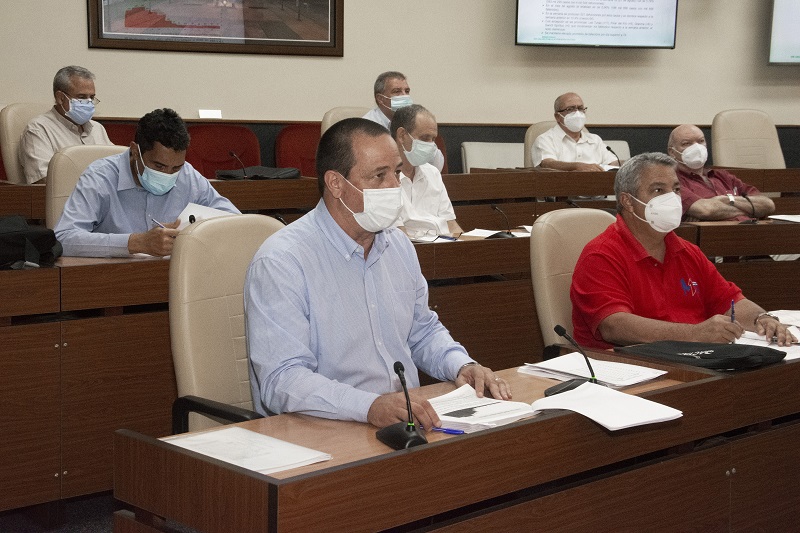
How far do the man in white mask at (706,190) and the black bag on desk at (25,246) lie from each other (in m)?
3.33

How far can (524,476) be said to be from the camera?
6.42ft

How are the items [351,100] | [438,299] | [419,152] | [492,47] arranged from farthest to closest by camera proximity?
[492,47]
[351,100]
[419,152]
[438,299]

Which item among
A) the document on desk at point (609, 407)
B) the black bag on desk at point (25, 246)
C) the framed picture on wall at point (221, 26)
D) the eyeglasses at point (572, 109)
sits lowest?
the document on desk at point (609, 407)

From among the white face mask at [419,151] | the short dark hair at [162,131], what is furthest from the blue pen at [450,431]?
the white face mask at [419,151]

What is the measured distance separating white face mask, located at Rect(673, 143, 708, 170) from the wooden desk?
3.26m

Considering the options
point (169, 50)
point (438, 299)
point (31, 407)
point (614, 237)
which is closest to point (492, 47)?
point (169, 50)

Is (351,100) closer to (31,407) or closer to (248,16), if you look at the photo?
(248,16)

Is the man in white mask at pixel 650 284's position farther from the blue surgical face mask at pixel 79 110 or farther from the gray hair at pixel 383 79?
the blue surgical face mask at pixel 79 110

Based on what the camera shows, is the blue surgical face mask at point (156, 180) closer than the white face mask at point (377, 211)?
No

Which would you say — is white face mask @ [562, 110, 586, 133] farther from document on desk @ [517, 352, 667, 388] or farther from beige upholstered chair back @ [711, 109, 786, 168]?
document on desk @ [517, 352, 667, 388]

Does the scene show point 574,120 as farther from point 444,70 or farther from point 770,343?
point 770,343

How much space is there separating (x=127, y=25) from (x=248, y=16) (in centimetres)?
82

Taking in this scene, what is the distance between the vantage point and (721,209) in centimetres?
518

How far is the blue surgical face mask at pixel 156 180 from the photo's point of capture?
3.72m
